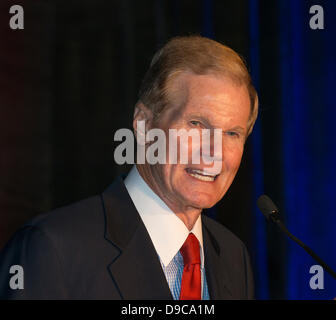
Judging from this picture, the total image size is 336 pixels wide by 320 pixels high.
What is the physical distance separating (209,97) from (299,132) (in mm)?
792

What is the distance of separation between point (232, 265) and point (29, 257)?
773 millimetres

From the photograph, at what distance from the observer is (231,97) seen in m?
1.55

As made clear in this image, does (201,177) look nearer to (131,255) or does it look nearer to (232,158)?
(232,158)

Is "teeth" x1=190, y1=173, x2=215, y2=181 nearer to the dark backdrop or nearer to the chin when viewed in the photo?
the chin

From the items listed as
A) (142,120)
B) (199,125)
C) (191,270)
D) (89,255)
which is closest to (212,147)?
(199,125)

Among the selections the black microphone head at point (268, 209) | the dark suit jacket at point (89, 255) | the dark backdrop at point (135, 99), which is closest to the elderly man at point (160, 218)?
the dark suit jacket at point (89, 255)

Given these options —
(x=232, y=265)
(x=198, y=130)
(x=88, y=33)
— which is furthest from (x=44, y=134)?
(x=232, y=265)

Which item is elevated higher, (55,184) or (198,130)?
(198,130)

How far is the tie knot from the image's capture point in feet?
4.97

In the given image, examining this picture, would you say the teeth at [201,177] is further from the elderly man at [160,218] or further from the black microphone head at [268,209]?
the black microphone head at [268,209]

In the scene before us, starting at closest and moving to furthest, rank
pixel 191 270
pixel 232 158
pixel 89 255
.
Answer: pixel 89 255
pixel 191 270
pixel 232 158

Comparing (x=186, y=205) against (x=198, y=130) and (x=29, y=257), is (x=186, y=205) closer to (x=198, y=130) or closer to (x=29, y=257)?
(x=198, y=130)

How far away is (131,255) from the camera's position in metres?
1.43
